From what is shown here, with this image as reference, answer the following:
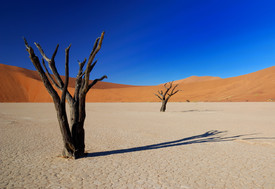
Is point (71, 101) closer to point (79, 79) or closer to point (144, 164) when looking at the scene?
point (79, 79)

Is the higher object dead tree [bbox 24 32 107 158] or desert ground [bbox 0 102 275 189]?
dead tree [bbox 24 32 107 158]

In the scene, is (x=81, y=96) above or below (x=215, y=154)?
above

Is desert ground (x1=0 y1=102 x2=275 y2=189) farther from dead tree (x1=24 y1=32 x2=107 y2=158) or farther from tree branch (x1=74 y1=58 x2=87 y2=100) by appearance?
tree branch (x1=74 y1=58 x2=87 y2=100)

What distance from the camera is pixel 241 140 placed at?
6473 millimetres

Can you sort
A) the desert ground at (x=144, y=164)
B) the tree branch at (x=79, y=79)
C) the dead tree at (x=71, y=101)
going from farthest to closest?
the tree branch at (x=79, y=79)
the dead tree at (x=71, y=101)
the desert ground at (x=144, y=164)

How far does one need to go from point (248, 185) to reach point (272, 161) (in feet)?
5.76

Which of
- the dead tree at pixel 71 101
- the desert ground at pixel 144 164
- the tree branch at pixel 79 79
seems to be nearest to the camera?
the desert ground at pixel 144 164

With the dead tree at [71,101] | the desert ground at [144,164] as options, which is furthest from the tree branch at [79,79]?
the desert ground at [144,164]

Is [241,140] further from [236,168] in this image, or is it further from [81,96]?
[81,96]

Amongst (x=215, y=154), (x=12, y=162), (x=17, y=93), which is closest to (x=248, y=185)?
(x=215, y=154)


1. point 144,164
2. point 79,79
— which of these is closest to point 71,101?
point 79,79

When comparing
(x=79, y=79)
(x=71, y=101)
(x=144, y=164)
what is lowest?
(x=144, y=164)

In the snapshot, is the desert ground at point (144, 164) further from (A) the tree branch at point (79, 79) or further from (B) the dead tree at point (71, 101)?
(A) the tree branch at point (79, 79)

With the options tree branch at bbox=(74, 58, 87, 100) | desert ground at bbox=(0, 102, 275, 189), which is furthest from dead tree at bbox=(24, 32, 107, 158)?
desert ground at bbox=(0, 102, 275, 189)
